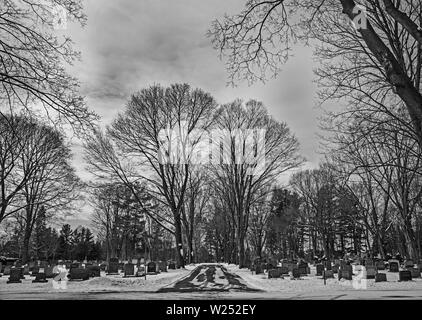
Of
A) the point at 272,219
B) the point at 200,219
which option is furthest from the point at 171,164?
the point at 272,219

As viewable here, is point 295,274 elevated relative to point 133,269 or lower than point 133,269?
lower

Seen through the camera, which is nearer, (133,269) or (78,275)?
(78,275)

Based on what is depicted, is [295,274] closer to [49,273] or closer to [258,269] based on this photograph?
[258,269]

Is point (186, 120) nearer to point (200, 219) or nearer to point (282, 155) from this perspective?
point (282, 155)

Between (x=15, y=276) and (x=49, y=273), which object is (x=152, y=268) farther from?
(x=15, y=276)

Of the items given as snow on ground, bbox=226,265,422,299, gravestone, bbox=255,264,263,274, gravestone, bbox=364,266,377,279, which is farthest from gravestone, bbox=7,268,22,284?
gravestone, bbox=364,266,377,279

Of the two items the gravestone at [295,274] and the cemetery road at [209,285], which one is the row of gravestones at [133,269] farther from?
the gravestone at [295,274]

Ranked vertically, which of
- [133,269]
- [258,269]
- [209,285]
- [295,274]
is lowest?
[209,285]

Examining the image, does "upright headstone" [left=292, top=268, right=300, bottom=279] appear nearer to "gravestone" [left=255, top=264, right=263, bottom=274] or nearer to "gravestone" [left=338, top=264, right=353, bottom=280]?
"gravestone" [left=338, top=264, right=353, bottom=280]

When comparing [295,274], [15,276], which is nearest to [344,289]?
[295,274]

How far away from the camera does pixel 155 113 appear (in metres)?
23.8

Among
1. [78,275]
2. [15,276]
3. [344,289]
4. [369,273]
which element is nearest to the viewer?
[344,289]

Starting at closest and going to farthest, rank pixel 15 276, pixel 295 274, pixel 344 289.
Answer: pixel 344 289
pixel 15 276
pixel 295 274
